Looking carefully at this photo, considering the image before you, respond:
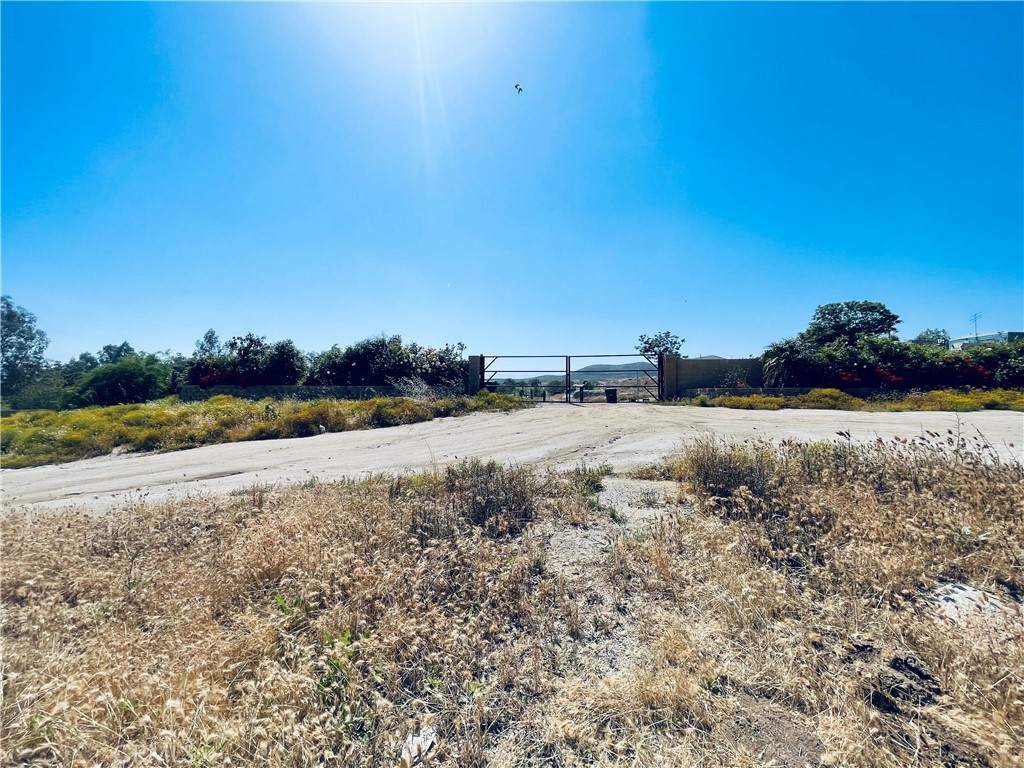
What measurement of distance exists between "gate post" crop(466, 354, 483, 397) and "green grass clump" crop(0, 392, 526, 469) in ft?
10.5

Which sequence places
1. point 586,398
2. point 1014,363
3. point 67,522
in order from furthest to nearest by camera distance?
1. point 586,398
2. point 1014,363
3. point 67,522

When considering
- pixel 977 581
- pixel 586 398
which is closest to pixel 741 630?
pixel 977 581

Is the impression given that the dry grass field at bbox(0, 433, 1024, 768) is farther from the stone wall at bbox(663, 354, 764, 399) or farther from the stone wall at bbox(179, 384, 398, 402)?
the stone wall at bbox(663, 354, 764, 399)

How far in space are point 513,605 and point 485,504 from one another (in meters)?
1.42

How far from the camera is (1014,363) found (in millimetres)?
14242

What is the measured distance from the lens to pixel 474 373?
16500mm

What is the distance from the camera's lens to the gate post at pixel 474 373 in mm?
16484

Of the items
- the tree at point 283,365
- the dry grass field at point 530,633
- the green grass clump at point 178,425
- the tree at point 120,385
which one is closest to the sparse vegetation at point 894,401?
the green grass clump at point 178,425

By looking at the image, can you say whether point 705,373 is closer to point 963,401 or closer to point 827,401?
point 827,401

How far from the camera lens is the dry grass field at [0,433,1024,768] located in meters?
1.60

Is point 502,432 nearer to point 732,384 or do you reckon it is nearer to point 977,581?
point 977,581

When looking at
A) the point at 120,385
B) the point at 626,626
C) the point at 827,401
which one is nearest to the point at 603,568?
the point at 626,626

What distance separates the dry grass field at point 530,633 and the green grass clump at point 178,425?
5.70 meters

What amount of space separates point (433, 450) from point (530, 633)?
536 centimetres
